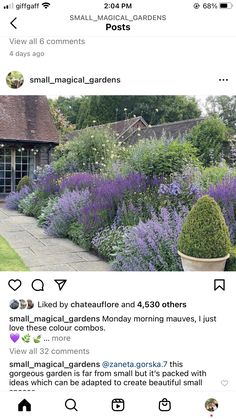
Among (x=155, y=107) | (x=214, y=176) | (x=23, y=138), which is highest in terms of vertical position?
(x=155, y=107)

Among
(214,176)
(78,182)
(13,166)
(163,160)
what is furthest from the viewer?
(13,166)

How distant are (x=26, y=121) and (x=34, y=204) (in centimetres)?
413

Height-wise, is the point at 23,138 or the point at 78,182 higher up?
the point at 23,138

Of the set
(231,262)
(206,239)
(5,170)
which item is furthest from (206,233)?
(5,170)

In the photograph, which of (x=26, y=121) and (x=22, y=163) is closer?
(x=26, y=121)
